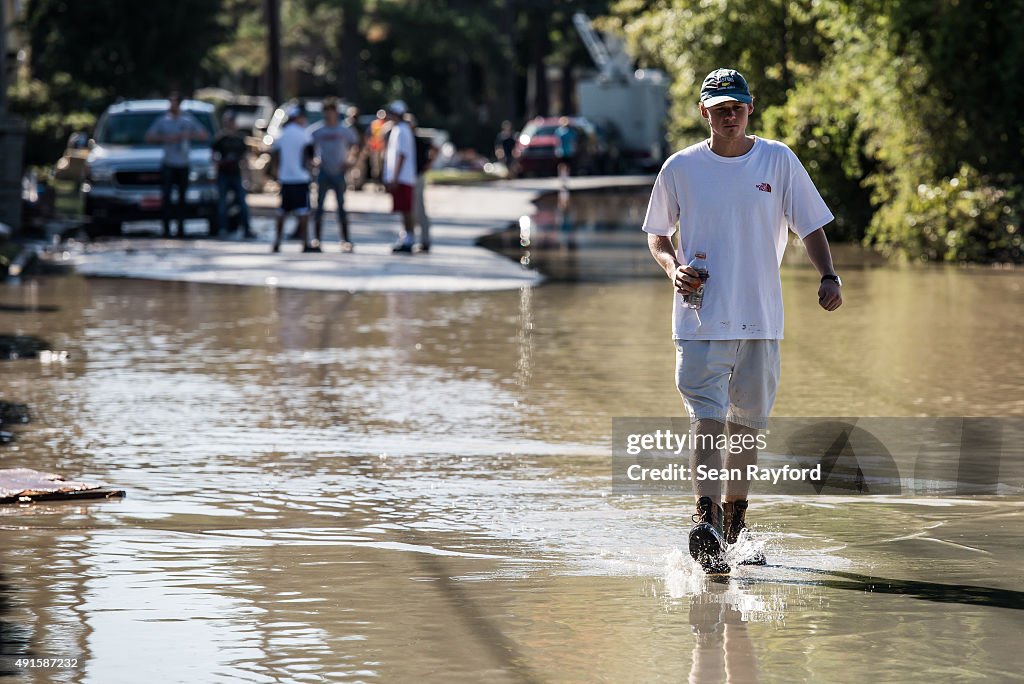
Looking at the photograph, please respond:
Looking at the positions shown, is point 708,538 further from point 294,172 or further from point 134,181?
point 134,181

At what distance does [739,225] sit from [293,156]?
17238 mm

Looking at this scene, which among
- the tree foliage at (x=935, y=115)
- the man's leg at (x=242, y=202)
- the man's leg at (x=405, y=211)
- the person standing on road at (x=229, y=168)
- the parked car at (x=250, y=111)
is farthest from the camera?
the parked car at (x=250, y=111)

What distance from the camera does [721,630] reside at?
6.52 metres

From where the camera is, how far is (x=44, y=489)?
29.6 feet

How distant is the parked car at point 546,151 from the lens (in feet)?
185

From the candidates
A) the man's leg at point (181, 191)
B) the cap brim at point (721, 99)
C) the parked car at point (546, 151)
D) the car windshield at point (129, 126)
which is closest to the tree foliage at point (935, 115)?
the man's leg at point (181, 191)

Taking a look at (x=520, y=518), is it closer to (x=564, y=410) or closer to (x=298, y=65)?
(x=564, y=410)

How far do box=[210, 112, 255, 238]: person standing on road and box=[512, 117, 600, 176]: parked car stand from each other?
94.6 feet

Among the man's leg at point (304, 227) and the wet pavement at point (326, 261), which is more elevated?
the man's leg at point (304, 227)

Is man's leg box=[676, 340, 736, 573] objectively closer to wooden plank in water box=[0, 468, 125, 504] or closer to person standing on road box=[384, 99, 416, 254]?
wooden plank in water box=[0, 468, 125, 504]

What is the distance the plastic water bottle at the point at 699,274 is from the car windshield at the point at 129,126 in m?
21.6

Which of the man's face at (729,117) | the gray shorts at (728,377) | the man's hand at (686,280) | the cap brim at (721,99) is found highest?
the cap brim at (721,99)

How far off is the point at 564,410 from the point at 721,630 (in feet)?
17.3

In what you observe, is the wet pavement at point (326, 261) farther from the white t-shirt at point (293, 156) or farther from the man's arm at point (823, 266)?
the man's arm at point (823, 266)
